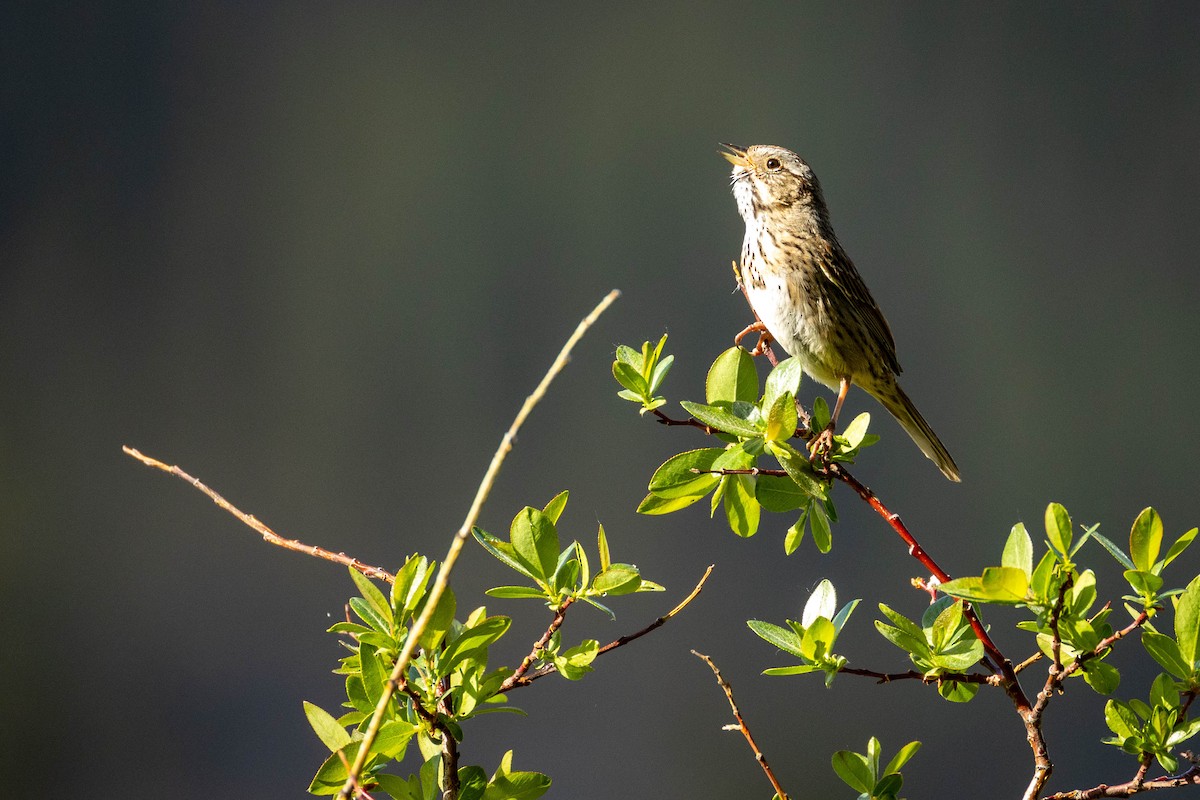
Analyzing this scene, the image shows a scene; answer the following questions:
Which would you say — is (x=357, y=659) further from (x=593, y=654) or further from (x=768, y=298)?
(x=768, y=298)

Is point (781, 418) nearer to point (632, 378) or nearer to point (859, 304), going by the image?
point (632, 378)

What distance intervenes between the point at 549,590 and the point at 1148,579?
42 centimetres

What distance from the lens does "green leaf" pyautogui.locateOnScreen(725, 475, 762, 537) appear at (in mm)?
939

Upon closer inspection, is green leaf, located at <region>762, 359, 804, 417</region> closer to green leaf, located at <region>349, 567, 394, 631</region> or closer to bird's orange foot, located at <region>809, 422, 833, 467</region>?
bird's orange foot, located at <region>809, 422, 833, 467</region>

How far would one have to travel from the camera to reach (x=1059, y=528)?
0.79m

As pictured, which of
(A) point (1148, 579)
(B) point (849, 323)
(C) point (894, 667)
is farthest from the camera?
(C) point (894, 667)

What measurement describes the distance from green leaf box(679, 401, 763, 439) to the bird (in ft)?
3.07

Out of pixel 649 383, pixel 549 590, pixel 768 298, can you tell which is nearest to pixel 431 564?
pixel 549 590

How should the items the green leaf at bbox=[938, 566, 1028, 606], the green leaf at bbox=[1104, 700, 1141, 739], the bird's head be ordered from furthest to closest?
the bird's head → the green leaf at bbox=[1104, 700, 1141, 739] → the green leaf at bbox=[938, 566, 1028, 606]

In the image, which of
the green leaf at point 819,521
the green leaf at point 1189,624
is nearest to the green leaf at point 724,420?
the green leaf at point 819,521

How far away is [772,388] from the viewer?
894mm

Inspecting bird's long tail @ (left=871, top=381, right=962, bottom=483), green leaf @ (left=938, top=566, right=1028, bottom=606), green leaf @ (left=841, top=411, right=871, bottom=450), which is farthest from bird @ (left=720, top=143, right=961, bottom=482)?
green leaf @ (left=938, top=566, right=1028, bottom=606)

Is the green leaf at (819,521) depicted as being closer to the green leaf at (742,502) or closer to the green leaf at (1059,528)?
the green leaf at (742,502)

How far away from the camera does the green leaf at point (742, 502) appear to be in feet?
3.08
